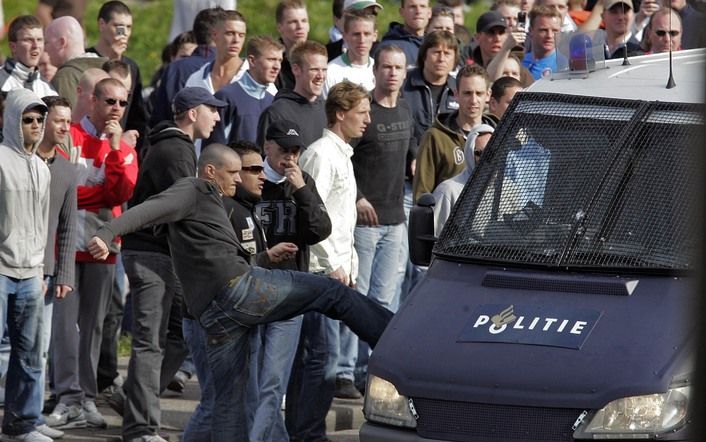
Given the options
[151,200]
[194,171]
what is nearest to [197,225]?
[151,200]

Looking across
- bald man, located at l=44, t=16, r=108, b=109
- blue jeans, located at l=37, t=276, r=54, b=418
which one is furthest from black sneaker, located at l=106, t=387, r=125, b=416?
bald man, located at l=44, t=16, r=108, b=109

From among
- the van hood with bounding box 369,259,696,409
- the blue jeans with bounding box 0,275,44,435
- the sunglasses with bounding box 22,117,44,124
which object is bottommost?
the blue jeans with bounding box 0,275,44,435

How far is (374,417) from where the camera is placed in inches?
Answer: 269

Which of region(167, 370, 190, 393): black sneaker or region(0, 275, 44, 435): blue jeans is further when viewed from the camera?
region(167, 370, 190, 393): black sneaker

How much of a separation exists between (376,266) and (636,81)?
335cm

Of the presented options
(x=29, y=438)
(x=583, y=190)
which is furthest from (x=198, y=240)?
(x=583, y=190)

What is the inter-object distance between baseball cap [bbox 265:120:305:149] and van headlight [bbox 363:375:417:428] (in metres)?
2.30

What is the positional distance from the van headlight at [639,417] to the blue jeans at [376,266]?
4441mm

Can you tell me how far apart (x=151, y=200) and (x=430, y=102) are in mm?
4473

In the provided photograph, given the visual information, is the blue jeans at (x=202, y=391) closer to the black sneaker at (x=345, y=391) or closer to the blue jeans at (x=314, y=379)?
the blue jeans at (x=314, y=379)

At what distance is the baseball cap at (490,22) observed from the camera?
43.6 ft

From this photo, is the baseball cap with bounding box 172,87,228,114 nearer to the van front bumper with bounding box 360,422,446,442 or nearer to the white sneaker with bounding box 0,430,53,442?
the white sneaker with bounding box 0,430,53,442

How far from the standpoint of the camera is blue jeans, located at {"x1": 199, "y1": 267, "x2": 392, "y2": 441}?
7953mm

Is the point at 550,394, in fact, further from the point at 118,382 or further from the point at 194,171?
the point at 118,382
